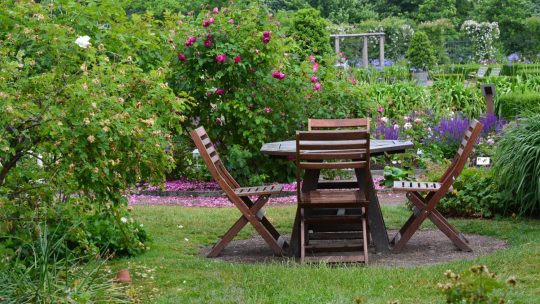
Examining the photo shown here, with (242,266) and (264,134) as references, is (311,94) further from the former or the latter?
(242,266)

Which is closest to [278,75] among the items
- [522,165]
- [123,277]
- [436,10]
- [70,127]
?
[522,165]

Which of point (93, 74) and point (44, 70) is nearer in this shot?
point (93, 74)

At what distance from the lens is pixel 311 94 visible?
38.1 ft

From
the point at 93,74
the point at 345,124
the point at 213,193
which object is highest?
the point at 93,74

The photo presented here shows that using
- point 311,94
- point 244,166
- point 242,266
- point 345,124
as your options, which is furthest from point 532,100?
point 242,266

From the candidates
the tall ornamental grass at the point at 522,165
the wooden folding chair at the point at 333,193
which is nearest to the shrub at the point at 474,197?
the tall ornamental grass at the point at 522,165

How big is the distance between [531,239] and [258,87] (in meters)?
4.49

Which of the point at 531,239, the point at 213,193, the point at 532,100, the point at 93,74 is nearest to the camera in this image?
the point at 93,74

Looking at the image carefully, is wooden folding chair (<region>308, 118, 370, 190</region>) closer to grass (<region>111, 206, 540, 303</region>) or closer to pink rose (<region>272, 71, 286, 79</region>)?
grass (<region>111, 206, 540, 303</region>)

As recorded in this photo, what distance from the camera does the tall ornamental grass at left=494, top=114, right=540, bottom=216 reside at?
8461 millimetres

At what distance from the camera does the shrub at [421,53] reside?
2605 centimetres

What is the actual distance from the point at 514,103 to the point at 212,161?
27.6 feet

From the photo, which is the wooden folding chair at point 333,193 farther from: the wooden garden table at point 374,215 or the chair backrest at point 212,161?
the chair backrest at point 212,161

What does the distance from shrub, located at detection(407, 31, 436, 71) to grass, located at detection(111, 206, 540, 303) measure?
1839 centimetres
